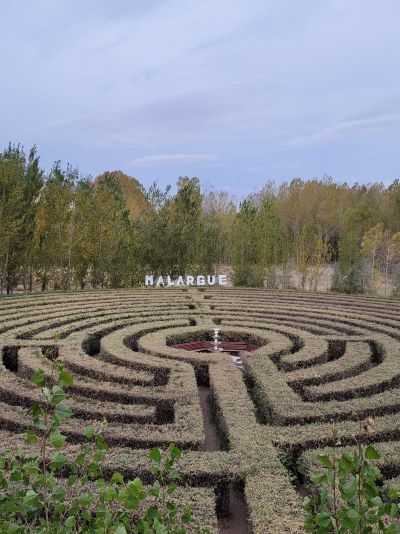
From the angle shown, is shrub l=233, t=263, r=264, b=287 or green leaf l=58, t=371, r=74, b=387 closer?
green leaf l=58, t=371, r=74, b=387

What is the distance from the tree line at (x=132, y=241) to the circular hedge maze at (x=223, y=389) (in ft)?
24.5

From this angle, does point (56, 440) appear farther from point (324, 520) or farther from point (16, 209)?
point (16, 209)

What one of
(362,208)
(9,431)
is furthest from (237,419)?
(362,208)

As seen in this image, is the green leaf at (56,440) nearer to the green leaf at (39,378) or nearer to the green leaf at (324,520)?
the green leaf at (39,378)

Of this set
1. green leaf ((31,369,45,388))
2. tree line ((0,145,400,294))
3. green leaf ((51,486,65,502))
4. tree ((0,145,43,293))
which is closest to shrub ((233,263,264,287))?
tree line ((0,145,400,294))

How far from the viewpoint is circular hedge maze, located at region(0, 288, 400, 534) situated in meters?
6.67

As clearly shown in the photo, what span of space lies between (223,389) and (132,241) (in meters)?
20.9

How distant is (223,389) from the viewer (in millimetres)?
9898

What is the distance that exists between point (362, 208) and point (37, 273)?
2507 cm

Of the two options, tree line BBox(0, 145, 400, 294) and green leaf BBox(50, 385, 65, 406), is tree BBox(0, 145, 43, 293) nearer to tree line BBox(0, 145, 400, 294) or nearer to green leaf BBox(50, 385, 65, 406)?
tree line BBox(0, 145, 400, 294)

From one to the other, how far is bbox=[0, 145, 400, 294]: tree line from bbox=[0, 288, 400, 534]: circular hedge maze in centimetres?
747

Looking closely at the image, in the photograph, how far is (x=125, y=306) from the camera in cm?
1875

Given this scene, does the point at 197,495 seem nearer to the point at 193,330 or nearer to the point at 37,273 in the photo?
the point at 193,330

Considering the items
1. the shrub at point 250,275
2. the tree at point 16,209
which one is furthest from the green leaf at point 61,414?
the shrub at point 250,275
